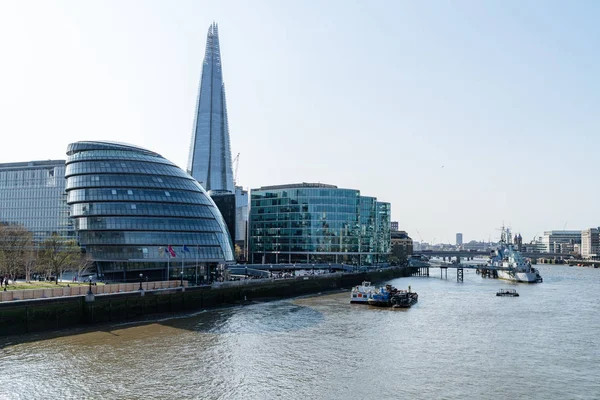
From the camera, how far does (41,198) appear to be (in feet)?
365

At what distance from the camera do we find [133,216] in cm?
8106

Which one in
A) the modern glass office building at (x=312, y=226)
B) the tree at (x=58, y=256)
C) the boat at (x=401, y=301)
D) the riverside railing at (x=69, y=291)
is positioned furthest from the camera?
the modern glass office building at (x=312, y=226)

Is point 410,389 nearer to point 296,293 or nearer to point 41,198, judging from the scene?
point 296,293

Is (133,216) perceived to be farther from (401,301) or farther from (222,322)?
(401,301)

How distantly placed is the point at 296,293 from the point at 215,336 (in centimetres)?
4680

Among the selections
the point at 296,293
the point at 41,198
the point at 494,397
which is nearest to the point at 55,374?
the point at 494,397

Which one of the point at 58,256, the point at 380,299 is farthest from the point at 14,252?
the point at 380,299

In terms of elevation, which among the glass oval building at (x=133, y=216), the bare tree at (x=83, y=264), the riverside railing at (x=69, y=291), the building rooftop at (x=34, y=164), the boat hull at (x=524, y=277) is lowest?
the boat hull at (x=524, y=277)

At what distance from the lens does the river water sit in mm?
34281

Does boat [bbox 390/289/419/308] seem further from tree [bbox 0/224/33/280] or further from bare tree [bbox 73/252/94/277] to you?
tree [bbox 0/224/33/280]

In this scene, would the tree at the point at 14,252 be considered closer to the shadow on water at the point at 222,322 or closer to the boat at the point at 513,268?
the shadow on water at the point at 222,322

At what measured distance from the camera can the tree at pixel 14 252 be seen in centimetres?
6800

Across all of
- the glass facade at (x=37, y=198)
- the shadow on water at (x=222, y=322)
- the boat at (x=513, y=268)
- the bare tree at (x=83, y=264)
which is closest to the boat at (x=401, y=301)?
the shadow on water at (x=222, y=322)

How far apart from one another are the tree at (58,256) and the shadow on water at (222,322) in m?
16.6
